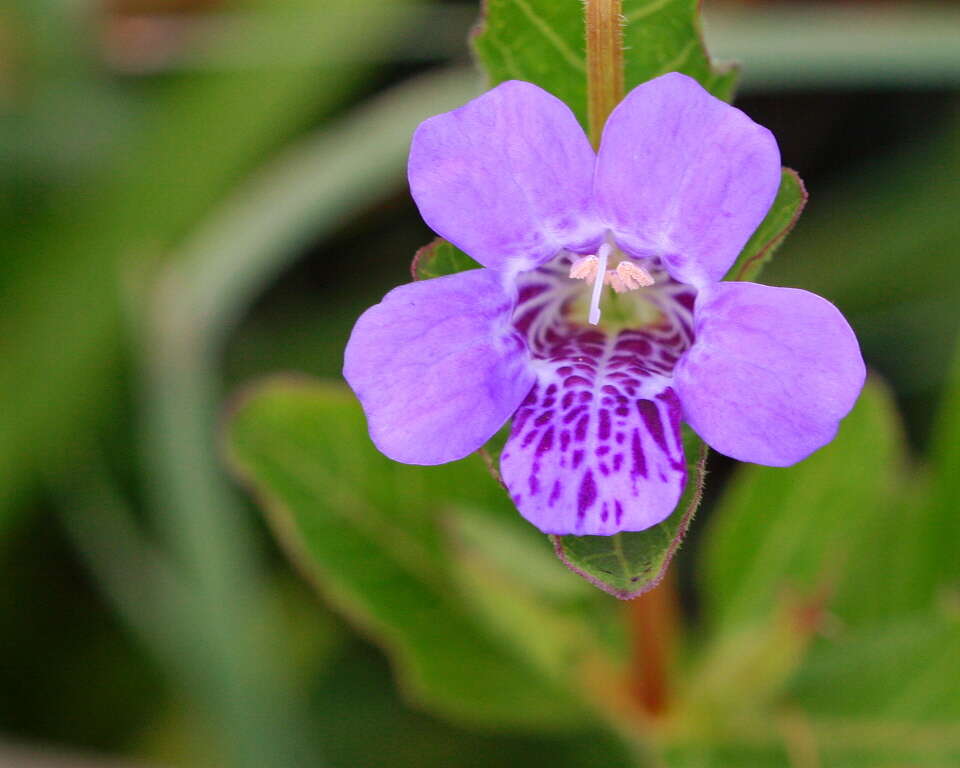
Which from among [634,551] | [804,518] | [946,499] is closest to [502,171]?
[634,551]

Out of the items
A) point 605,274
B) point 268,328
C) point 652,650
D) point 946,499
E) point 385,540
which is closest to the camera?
point 605,274

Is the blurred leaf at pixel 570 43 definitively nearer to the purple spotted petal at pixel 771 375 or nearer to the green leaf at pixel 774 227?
the green leaf at pixel 774 227

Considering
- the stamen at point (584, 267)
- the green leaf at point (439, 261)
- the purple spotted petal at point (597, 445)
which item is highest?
the green leaf at point (439, 261)

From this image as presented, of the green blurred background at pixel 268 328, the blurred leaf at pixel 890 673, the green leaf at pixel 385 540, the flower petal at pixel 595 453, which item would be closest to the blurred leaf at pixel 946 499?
the green blurred background at pixel 268 328

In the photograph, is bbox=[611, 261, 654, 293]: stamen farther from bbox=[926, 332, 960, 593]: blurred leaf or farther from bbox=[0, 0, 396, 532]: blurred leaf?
bbox=[0, 0, 396, 532]: blurred leaf

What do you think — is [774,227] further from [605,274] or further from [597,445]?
[597,445]
